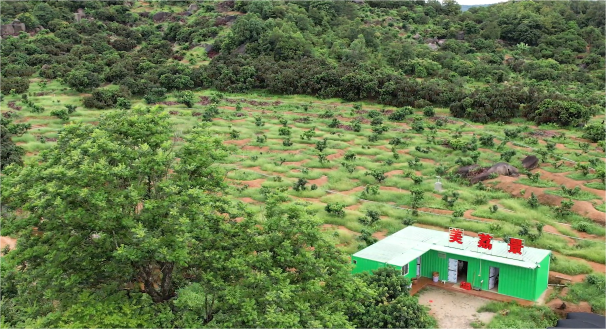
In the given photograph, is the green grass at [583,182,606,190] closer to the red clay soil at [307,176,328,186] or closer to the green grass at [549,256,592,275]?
the green grass at [549,256,592,275]

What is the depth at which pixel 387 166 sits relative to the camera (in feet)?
111

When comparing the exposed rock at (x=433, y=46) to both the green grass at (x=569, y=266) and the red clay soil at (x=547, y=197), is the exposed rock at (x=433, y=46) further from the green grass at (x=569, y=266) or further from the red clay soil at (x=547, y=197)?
the green grass at (x=569, y=266)

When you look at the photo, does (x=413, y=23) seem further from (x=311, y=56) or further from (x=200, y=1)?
(x=200, y=1)

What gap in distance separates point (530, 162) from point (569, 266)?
11.9m

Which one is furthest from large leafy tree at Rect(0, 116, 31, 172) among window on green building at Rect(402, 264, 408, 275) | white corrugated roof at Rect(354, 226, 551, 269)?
window on green building at Rect(402, 264, 408, 275)

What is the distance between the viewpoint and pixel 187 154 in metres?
14.3

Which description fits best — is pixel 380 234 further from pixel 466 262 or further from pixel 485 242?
pixel 485 242

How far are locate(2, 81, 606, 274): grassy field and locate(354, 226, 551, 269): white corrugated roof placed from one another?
1948 millimetres

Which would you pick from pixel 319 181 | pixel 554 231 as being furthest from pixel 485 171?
pixel 319 181

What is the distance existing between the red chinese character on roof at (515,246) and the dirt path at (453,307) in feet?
7.23

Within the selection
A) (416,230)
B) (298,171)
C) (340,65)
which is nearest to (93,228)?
(416,230)

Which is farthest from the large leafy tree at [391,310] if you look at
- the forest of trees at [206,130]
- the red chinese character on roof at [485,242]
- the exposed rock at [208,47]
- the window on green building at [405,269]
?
the exposed rock at [208,47]

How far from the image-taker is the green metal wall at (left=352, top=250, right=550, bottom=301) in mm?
19844

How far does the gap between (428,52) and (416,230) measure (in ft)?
138
